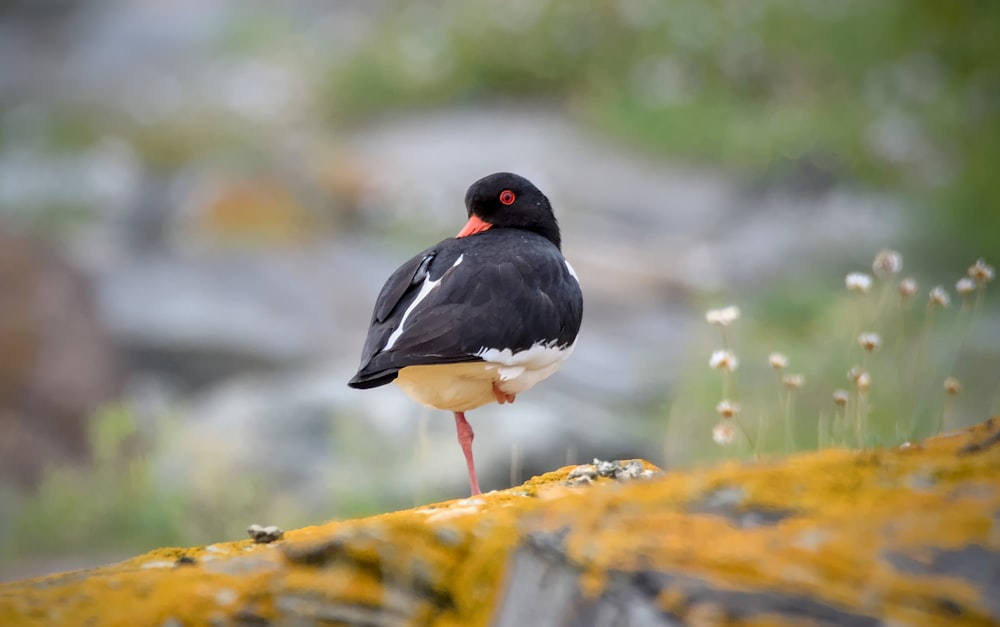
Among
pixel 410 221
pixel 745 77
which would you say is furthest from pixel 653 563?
pixel 745 77

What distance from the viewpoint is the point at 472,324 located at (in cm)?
435

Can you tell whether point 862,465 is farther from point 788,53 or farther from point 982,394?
point 788,53

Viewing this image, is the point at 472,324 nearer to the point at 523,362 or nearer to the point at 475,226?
the point at 523,362

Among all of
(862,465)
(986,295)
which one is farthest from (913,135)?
(862,465)

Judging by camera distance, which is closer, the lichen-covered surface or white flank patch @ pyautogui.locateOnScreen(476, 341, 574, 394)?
the lichen-covered surface

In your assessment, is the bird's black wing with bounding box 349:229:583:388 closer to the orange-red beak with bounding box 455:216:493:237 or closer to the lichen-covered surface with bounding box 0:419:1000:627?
the orange-red beak with bounding box 455:216:493:237

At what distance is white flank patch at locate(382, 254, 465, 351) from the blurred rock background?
84cm

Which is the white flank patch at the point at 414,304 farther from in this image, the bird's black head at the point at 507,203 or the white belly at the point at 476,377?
the bird's black head at the point at 507,203

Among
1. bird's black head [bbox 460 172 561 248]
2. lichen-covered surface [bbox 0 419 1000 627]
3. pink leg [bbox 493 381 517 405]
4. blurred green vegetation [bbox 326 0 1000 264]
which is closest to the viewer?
lichen-covered surface [bbox 0 419 1000 627]

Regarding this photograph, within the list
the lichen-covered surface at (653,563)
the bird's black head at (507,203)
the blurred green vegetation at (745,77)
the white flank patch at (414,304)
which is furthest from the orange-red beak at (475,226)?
the blurred green vegetation at (745,77)

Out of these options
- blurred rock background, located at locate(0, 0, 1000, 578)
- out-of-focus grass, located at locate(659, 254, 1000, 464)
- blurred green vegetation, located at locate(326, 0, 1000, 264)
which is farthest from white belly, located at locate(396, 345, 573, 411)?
blurred green vegetation, located at locate(326, 0, 1000, 264)

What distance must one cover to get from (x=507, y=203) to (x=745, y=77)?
12087 millimetres

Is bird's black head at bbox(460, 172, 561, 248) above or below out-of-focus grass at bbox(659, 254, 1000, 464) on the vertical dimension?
below

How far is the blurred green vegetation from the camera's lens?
1427 centimetres
